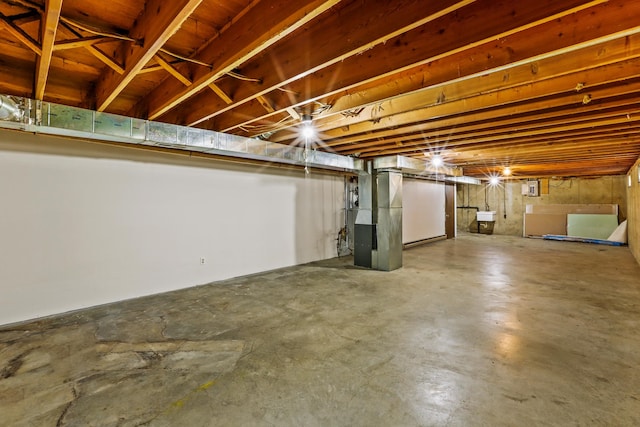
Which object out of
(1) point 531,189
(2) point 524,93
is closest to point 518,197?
(1) point 531,189

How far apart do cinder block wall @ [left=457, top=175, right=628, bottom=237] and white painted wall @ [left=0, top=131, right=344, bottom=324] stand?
8773 mm

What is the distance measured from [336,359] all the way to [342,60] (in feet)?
7.30

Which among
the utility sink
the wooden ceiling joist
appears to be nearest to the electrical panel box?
the utility sink

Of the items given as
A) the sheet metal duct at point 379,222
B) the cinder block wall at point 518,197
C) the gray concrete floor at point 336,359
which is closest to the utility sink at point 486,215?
the cinder block wall at point 518,197

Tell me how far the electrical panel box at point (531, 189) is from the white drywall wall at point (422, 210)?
2.98 m

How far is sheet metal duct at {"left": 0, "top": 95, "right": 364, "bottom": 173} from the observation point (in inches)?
101

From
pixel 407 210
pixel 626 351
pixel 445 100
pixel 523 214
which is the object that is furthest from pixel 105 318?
pixel 523 214

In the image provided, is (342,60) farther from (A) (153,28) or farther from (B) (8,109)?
(B) (8,109)

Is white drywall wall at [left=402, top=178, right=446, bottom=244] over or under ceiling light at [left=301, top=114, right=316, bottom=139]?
under

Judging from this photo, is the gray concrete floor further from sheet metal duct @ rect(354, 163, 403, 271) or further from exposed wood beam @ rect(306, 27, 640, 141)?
exposed wood beam @ rect(306, 27, 640, 141)

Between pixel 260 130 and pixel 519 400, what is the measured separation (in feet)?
11.2

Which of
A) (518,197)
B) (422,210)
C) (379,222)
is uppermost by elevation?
(518,197)

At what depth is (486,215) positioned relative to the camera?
10.8 m

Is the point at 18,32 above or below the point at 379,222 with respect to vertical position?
above
